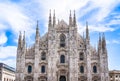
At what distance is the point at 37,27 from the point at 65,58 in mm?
9502

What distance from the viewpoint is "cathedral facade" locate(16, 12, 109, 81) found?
173 feet

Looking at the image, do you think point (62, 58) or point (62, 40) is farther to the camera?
point (62, 40)

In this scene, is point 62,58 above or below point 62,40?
below

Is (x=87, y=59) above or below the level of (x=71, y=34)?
below

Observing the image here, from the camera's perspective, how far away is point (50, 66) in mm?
53188

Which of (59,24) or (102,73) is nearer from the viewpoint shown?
(102,73)

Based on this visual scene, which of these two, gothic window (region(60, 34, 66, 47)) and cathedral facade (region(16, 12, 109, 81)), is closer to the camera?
cathedral facade (region(16, 12, 109, 81))

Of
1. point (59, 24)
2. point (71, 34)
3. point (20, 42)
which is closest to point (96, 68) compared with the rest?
point (71, 34)

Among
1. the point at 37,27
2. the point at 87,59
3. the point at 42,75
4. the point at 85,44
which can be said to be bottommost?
the point at 42,75

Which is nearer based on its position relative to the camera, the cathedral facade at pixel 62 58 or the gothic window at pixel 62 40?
the cathedral facade at pixel 62 58

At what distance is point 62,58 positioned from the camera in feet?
178

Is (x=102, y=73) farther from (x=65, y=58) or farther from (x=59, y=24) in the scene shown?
(x=59, y=24)

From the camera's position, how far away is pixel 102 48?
5356cm

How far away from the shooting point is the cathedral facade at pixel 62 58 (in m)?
52.9
